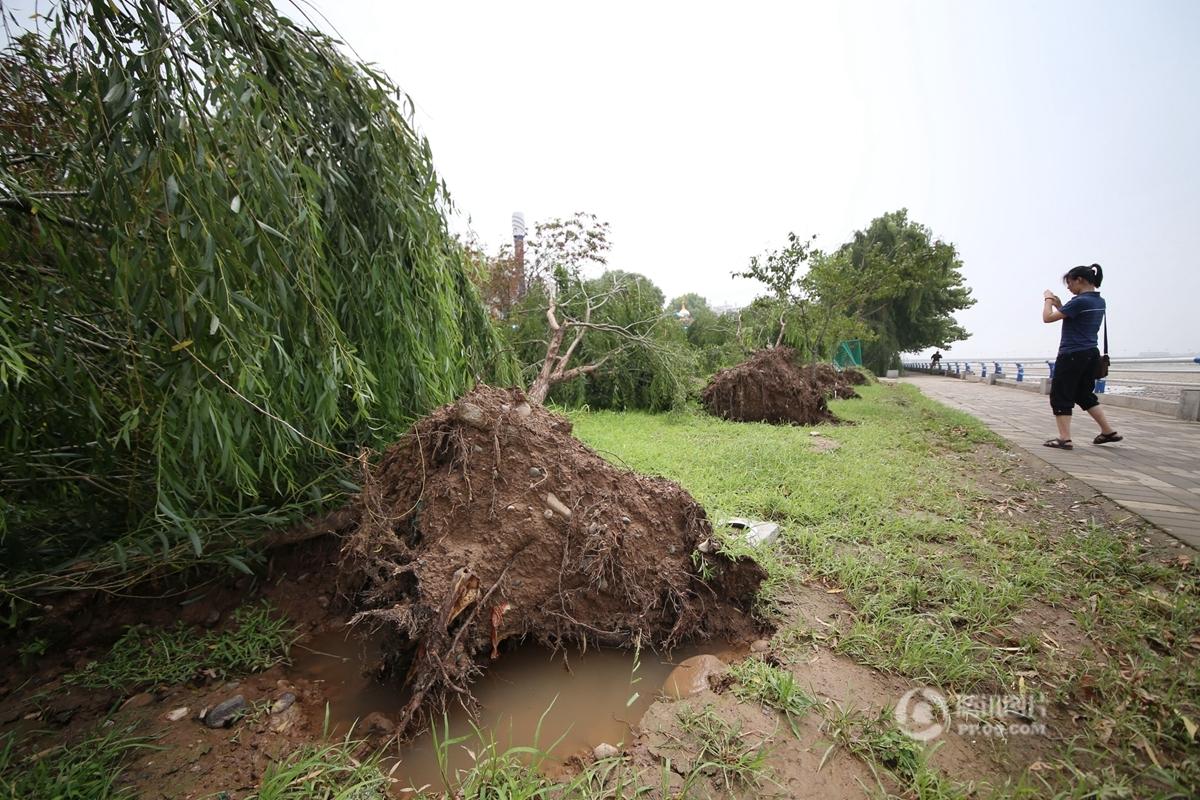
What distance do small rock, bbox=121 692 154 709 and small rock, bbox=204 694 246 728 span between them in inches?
10.7

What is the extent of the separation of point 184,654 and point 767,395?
7.61m

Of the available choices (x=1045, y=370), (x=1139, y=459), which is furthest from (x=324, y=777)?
(x=1045, y=370)

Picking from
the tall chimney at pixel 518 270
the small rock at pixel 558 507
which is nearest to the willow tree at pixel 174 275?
the small rock at pixel 558 507

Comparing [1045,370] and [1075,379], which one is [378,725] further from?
[1045,370]

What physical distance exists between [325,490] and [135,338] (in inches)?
39.4

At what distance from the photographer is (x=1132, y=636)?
168 cm

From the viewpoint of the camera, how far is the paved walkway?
2814 millimetres

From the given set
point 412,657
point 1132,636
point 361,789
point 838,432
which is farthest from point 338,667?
point 838,432

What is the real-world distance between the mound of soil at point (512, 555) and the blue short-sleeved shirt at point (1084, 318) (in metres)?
4.39

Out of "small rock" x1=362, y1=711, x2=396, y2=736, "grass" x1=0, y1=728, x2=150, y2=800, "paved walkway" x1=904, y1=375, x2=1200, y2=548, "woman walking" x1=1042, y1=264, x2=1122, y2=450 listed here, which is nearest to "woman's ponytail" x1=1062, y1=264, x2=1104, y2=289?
"woman walking" x1=1042, y1=264, x2=1122, y2=450

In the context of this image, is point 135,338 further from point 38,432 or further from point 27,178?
point 27,178

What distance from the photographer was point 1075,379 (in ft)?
13.8

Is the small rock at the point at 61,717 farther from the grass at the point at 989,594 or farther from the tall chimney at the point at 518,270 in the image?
the tall chimney at the point at 518,270

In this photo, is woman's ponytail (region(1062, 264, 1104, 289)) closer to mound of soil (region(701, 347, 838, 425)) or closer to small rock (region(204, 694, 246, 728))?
mound of soil (region(701, 347, 838, 425))
